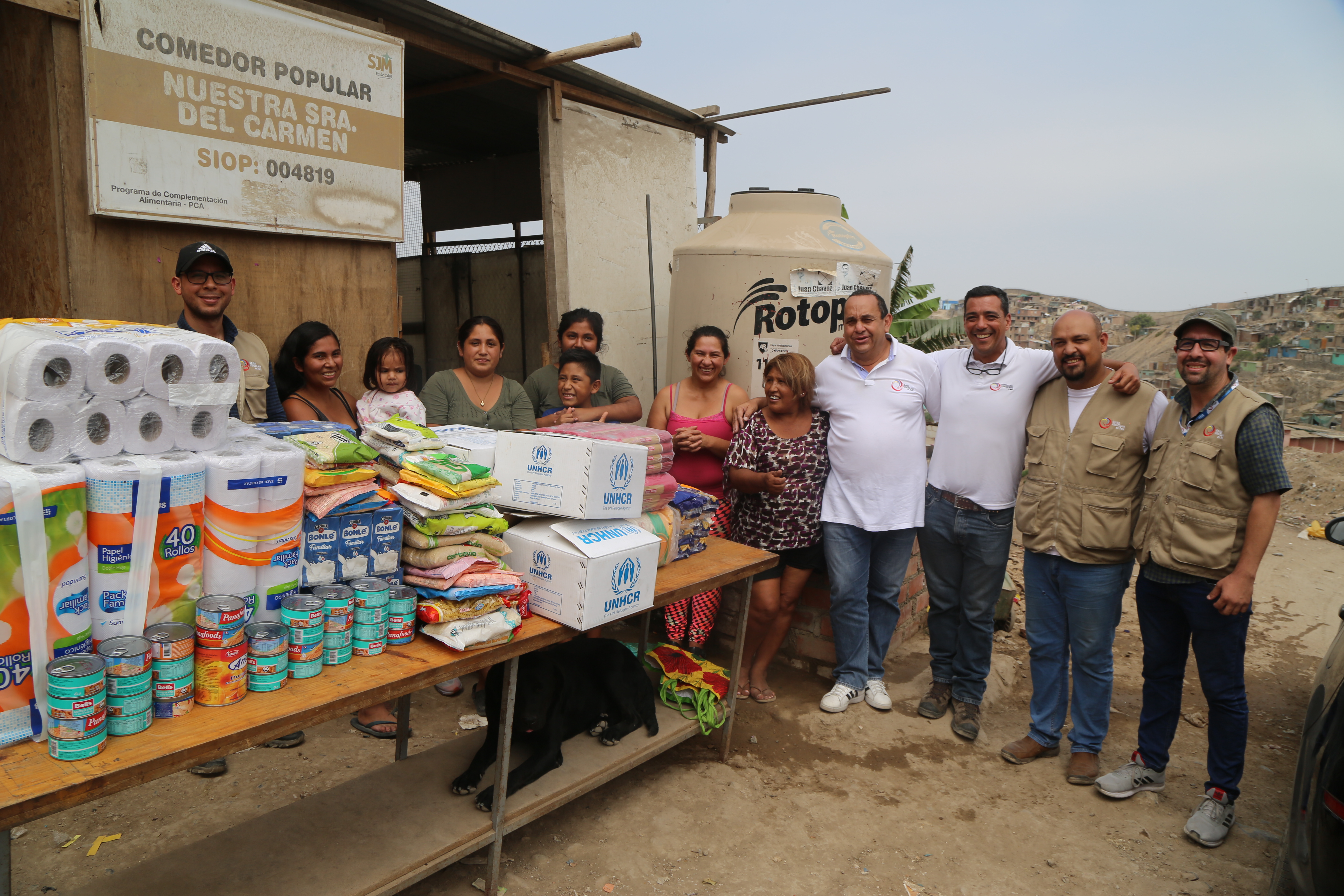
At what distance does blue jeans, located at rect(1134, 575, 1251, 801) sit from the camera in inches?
124

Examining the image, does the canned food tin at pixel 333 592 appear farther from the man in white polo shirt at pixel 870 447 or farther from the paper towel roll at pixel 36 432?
the man in white polo shirt at pixel 870 447

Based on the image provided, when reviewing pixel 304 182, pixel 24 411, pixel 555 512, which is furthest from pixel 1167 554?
pixel 304 182

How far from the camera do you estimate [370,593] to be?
2.32 m

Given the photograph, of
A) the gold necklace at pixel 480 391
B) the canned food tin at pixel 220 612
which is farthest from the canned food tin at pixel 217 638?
the gold necklace at pixel 480 391

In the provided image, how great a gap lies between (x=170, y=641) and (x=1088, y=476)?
331cm

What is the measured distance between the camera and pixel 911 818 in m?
3.42

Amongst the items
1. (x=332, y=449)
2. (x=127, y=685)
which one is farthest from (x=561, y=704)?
(x=127, y=685)

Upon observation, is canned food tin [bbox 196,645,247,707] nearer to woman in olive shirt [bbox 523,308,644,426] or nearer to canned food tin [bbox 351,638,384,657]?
canned food tin [bbox 351,638,384,657]

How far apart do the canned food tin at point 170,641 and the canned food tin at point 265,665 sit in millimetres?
150

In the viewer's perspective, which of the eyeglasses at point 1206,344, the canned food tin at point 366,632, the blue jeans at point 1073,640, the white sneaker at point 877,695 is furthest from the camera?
the white sneaker at point 877,695

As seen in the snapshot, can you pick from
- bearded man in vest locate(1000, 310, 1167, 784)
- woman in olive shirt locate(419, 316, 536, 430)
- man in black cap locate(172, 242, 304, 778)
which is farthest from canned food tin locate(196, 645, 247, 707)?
bearded man in vest locate(1000, 310, 1167, 784)

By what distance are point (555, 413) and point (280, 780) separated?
79.0 inches

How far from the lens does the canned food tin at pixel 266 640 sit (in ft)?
6.66

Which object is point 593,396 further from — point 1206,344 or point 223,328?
point 1206,344
